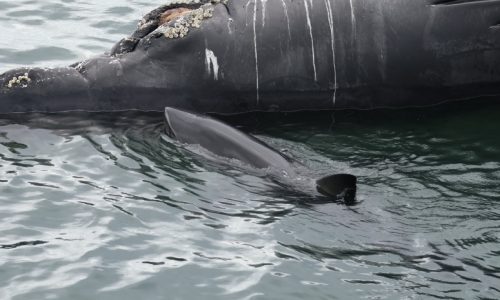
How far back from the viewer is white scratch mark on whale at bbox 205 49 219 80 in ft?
36.6

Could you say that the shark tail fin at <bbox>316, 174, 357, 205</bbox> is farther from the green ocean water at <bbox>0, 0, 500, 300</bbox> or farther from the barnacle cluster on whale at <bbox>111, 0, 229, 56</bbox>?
the barnacle cluster on whale at <bbox>111, 0, 229, 56</bbox>

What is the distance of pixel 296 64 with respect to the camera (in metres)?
11.1

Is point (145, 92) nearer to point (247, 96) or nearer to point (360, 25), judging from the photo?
point (247, 96)

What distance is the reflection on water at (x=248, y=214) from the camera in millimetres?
7895

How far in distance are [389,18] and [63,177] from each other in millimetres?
3963

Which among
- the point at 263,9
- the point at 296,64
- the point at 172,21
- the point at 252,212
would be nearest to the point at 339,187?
the point at 252,212

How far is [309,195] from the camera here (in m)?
9.20

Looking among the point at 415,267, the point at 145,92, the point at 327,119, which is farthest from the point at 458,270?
the point at 145,92

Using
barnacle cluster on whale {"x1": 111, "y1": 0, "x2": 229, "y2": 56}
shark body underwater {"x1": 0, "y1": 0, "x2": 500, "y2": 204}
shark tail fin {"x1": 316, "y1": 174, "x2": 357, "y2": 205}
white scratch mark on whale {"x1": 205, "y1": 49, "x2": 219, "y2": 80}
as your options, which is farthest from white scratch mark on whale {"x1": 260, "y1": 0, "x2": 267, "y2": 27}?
shark tail fin {"x1": 316, "y1": 174, "x2": 357, "y2": 205}

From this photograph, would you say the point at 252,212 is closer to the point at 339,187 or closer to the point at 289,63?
the point at 339,187

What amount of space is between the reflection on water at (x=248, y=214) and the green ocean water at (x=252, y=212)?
17 mm

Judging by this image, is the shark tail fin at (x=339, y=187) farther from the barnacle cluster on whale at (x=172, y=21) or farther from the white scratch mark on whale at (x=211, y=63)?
the barnacle cluster on whale at (x=172, y=21)

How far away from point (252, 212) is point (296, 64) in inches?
104

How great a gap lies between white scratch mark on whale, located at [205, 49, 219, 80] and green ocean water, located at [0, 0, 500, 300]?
59 centimetres
